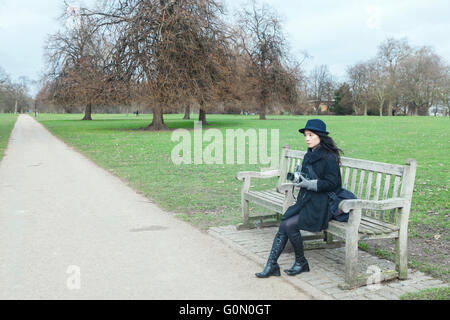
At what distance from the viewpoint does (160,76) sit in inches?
997

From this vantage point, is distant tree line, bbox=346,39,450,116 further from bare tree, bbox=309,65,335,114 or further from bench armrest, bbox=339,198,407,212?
bench armrest, bbox=339,198,407,212

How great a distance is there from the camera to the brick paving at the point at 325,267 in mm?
3631

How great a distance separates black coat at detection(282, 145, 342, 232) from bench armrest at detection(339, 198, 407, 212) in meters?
0.34

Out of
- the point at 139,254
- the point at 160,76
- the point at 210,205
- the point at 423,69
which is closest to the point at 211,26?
the point at 160,76

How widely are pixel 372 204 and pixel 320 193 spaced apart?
507mm

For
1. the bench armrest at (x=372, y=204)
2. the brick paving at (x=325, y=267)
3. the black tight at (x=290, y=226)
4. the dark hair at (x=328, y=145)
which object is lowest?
the brick paving at (x=325, y=267)

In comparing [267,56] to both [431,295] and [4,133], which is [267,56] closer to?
[4,133]

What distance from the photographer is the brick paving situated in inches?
143

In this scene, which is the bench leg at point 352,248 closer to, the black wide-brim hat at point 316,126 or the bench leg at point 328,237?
the black wide-brim hat at point 316,126

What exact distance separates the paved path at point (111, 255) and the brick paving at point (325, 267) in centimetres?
15

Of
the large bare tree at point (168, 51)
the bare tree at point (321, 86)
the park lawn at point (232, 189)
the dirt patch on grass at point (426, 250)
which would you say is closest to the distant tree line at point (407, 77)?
the bare tree at point (321, 86)

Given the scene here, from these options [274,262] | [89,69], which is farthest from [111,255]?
[89,69]

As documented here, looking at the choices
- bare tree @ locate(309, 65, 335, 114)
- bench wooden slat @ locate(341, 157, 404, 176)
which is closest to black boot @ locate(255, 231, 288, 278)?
bench wooden slat @ locate(341, 157, 404, 176)

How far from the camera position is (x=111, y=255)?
455 cm
